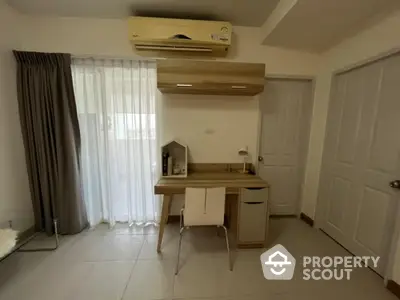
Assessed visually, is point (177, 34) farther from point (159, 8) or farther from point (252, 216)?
point (252, 216)

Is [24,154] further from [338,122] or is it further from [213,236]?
[338,122]

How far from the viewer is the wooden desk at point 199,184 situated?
2141 millimetres

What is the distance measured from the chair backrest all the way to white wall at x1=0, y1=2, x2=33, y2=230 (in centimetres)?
195

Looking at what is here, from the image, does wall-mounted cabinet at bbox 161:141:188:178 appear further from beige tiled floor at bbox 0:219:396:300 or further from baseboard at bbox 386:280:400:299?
baseboard at bbox 386:280:400:299

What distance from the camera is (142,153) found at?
265 centimetres

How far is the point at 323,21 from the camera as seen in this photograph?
6.57 ft

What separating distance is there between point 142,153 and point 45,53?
1.53 m

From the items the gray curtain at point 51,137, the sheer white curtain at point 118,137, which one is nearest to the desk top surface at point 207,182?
the sheer white curtain at point 118,137

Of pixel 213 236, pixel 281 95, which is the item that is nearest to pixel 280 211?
pixel 213 236

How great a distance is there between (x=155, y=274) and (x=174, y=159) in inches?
52.2

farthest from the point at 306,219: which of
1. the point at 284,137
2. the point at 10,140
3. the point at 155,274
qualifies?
the point at 10,140

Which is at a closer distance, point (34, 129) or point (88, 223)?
point (34, 129)

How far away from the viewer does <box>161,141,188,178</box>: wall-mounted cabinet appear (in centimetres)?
256

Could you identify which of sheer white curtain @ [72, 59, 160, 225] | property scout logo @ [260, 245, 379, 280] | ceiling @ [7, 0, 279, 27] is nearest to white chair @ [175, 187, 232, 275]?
property scout logo @ [260, 245, 379, 280]
